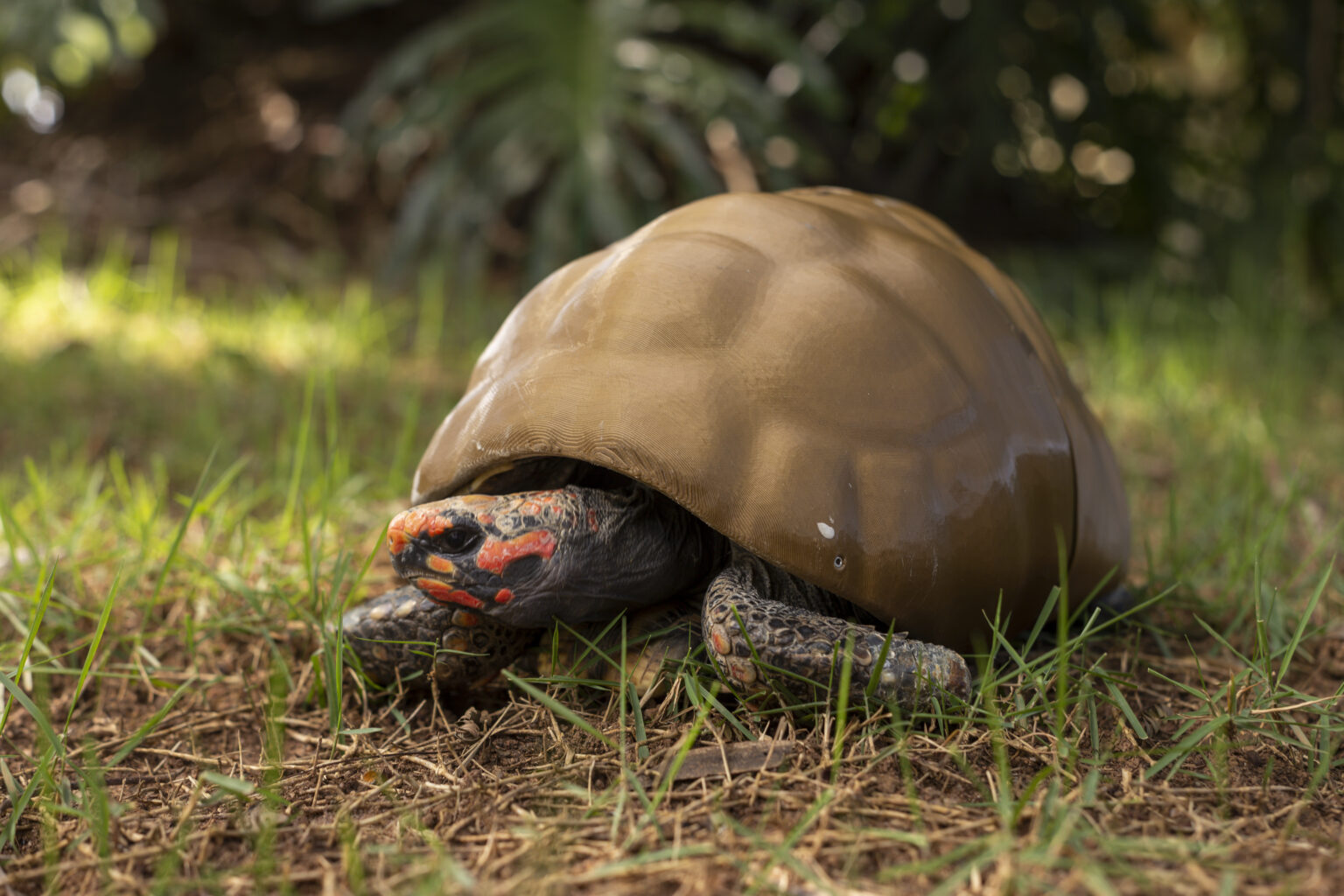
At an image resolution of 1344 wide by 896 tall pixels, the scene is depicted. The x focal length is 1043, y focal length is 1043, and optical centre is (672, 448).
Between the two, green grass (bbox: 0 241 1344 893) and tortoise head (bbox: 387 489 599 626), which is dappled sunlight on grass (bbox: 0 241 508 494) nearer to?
green grass (bbox: 0 241 1344 893)

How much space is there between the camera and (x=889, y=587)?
1.42m

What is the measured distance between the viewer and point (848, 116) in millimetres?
5203

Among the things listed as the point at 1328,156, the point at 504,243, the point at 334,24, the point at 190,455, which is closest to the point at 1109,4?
the point at 1328,156

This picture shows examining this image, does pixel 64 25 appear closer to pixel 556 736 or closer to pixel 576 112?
pixel 576 112

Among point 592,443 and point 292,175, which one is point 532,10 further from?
point 592,443

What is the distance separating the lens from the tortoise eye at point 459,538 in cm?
138

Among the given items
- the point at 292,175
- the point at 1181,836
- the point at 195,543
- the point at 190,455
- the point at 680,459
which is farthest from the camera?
the point at 292,175

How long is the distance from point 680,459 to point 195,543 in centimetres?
135

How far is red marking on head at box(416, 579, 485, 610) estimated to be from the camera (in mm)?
1399

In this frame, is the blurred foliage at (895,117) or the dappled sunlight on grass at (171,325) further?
the blurred foliage at (895,117)

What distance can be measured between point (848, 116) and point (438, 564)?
14.4 ft

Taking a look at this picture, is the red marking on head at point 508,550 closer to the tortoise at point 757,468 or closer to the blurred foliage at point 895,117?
the tortoise at point 757,468

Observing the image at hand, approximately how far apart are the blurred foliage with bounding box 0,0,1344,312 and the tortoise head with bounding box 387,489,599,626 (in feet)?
8.17

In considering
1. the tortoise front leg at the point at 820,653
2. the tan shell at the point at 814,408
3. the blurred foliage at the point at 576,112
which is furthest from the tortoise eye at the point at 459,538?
the blurred foliage at the point at 576,112
